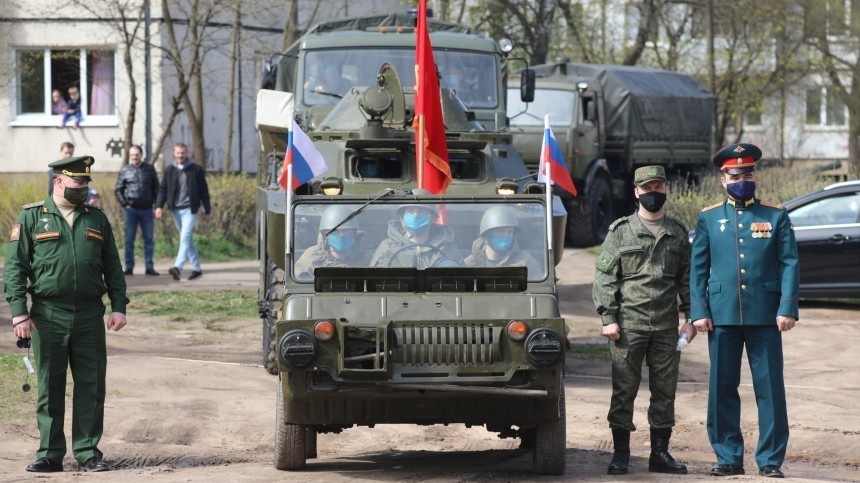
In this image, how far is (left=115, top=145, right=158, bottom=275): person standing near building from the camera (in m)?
20.3

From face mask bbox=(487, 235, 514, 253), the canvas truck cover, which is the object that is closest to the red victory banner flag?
face mask bbox=(487, 235, 514, 253)

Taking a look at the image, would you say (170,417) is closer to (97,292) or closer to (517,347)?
(97,292)

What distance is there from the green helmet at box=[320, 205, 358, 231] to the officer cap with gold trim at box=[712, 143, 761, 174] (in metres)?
2.14

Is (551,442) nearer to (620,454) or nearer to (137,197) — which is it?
(620,454)

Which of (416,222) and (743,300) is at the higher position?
(416,222)

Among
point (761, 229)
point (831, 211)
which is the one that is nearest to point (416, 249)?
point (761, 229)

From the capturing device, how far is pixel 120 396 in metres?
11.5

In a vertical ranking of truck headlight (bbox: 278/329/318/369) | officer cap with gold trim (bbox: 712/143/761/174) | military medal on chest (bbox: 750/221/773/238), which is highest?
officer cap with gold trim (bbox: 712/143/761/174)

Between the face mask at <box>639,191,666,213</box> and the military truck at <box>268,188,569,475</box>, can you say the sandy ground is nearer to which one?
the military truck at <box>268,188,569,475</box>

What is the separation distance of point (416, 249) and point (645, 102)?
2107 cm

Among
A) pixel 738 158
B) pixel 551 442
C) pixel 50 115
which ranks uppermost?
pixel 50 115

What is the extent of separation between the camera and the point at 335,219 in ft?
29.3

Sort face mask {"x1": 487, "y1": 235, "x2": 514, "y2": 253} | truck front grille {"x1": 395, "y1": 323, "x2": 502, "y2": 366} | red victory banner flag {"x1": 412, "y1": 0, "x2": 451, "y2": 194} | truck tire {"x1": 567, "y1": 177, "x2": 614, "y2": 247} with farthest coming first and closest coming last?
truck tire {"x1": 567, "y1": 177, "x2": 614, "y2": 247} < red victory banner flag {"x1": 412, "y1": 0, "x2": 451, "y2": 194} < face mask {"x1": 487, "y1": 235, "x2": 514, "y2": 253} < truck front grille {"x1": 395, "y1": 323, "x2": 502, "y2": 366}

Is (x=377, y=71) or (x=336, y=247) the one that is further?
(x=377, y=71)
